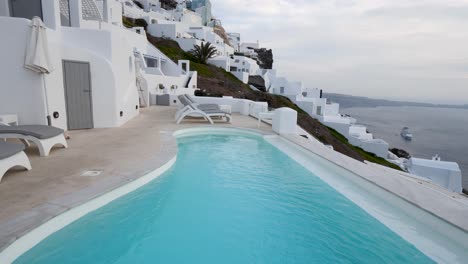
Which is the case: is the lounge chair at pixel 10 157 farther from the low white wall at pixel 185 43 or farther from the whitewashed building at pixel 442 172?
the low white wall at pixel 185 43

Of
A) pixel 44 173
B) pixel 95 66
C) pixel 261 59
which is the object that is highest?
pixel 261 59

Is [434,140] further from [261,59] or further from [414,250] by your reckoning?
[414,250]

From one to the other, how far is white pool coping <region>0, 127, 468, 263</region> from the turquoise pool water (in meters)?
0.09

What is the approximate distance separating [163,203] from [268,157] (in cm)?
316

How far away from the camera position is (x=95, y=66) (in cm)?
735

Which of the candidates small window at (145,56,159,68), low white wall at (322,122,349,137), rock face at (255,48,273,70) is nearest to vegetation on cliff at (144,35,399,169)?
low white wall at (322,122,349,137)

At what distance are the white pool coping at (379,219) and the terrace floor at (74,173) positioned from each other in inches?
3.6

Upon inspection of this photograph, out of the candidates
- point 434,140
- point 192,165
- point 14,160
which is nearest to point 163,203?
point 192,165

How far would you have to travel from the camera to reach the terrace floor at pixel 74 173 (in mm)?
2748

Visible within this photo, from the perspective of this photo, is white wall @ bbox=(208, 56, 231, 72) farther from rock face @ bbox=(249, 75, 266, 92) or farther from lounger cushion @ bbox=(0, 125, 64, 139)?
lounger cushion @ bbox=(0, 125, 64, 139)

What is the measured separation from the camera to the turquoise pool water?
2713mm

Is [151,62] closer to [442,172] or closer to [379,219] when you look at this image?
[442,172]

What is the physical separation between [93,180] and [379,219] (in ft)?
13.5

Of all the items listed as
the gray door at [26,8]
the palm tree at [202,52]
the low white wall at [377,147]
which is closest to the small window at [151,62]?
the palm tree at [202,52]
